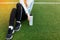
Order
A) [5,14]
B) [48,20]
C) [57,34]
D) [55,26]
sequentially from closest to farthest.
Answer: [57,34] < [55,26] < [48,20] < [5,14]

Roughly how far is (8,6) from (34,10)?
0.48m

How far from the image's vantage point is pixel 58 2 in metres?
3.31

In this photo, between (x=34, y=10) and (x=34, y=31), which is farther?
(x=34, y=10)

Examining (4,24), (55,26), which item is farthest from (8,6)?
(55,26)

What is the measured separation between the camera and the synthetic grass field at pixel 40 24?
2.22m

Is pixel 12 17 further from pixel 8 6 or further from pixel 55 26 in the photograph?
pixel 8 6

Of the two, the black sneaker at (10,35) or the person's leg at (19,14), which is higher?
the person's leg at (19,14)

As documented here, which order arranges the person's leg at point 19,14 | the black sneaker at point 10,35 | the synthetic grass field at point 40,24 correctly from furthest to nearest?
the person's leg at point 19,14 → the synthetic grass field at point 40,24 → the black sneaker at point 10,35

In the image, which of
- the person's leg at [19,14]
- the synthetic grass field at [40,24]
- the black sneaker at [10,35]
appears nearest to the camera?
the black sneaker at [10,35]

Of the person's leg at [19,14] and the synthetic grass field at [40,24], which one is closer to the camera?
the synthetic grass field at [40,24]

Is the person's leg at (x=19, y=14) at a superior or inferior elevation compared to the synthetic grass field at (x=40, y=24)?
superior

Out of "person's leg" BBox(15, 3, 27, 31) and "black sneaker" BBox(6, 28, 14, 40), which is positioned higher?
"person's leg" BBox(15, 3, 27, 31)

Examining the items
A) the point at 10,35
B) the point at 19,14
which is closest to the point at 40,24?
the point at 19,14

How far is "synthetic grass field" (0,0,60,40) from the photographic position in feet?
7.27
